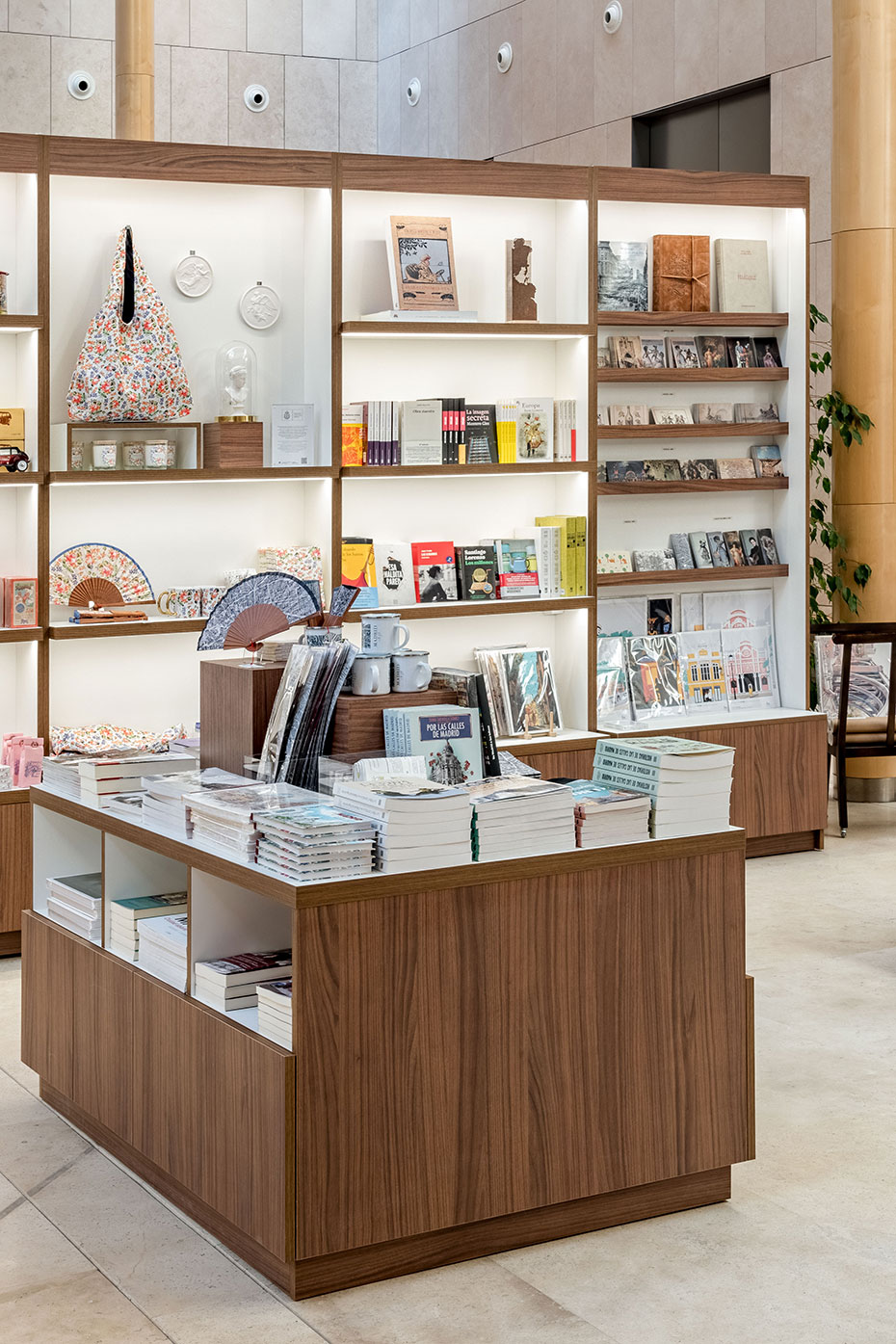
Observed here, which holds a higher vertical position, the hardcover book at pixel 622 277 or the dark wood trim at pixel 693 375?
the hardcover book at pixel 622 277

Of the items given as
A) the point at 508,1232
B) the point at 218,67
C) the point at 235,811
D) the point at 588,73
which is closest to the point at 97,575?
the point at 235,811

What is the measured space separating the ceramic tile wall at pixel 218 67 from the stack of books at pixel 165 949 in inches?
382

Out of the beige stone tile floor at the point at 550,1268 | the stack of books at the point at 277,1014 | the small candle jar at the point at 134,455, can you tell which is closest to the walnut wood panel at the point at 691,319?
the small candle jar at the point at 134,455

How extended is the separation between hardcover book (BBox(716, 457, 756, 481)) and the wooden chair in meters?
0.81

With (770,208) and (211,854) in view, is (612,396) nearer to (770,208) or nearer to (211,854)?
(770,208)

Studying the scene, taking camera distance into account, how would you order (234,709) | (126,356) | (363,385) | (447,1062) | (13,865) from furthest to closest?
(363,385), (126,356), (13,865), (234,709), (447,1062)

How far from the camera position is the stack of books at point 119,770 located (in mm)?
3939

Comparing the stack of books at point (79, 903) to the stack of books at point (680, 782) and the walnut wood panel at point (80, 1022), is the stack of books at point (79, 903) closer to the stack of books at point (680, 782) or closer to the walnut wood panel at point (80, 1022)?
the walnut wood panel at point (80, 1022)

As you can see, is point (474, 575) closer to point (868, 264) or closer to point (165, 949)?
point (868, 264)

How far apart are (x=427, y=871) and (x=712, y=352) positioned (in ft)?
14.6

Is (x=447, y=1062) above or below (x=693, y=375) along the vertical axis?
below

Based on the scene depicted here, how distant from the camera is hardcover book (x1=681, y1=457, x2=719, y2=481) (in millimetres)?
7047

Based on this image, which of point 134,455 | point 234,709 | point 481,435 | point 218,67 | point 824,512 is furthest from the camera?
point 218,67

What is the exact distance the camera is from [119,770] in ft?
13.0
